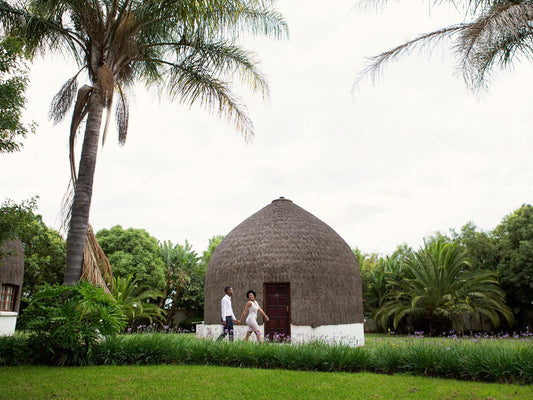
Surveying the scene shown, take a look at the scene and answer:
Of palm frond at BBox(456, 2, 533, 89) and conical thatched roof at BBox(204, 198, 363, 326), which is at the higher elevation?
palm frond at BBox(456, 2, 533, 89)

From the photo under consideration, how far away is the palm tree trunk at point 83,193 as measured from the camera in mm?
9578

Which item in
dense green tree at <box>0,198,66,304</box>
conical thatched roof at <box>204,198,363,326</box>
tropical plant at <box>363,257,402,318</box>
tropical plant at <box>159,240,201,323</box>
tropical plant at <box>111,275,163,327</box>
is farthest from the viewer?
tropical plant at <box>159,240,201,323</box>

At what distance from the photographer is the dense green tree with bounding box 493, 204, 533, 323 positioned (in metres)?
22.2

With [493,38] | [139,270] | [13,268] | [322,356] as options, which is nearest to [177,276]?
[139,270]

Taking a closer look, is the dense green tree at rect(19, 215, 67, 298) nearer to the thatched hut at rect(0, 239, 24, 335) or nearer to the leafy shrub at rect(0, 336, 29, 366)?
the thatched hut at rect(0, 239, 24, 335)

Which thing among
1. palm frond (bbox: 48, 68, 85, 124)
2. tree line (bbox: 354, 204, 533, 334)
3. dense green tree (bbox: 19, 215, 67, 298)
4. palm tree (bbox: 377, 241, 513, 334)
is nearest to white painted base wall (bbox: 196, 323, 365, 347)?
tree line (bbox: 354, 204, 533, 334)

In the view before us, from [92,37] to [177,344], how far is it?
7501 millimetres

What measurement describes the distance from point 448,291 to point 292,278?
1062cm

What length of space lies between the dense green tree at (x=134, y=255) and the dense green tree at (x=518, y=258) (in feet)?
65.5

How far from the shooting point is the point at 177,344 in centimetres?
942

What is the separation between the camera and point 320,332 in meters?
15.1

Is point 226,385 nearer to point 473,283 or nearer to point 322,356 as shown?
point 322,356

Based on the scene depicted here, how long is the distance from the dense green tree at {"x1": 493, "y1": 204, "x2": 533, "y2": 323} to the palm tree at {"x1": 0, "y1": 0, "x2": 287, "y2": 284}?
56.6 ft

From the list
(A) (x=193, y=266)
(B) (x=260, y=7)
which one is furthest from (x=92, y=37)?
(A) (x=193, y=266)
